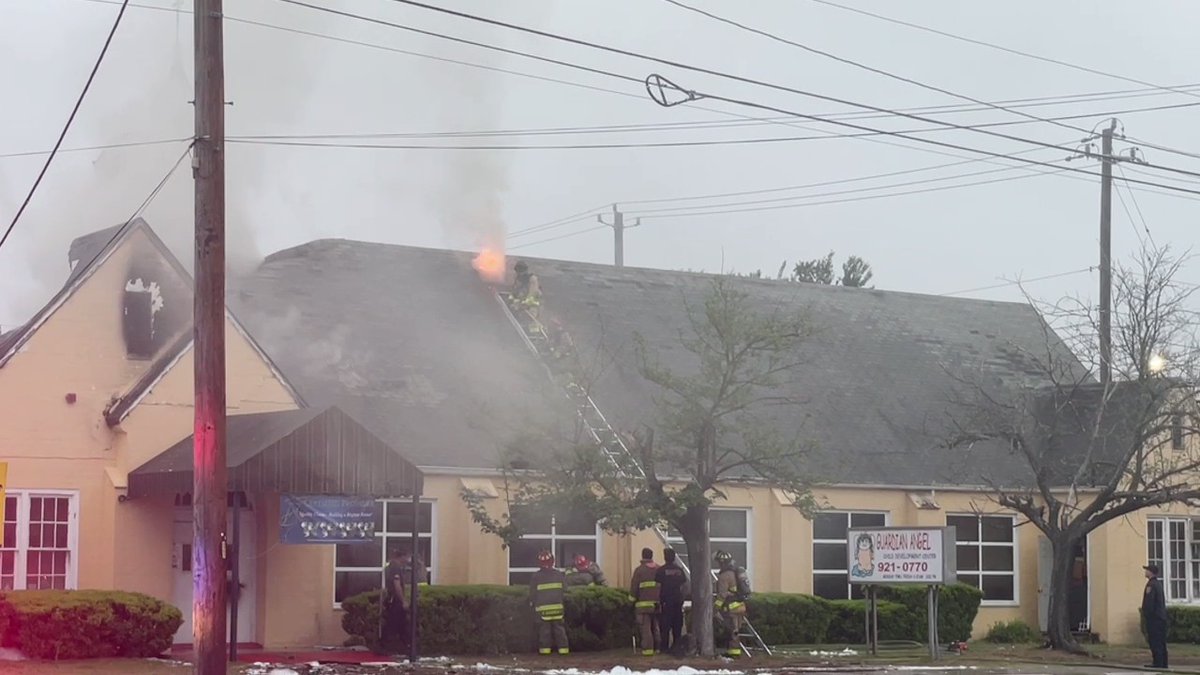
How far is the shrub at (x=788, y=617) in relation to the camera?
2903cm

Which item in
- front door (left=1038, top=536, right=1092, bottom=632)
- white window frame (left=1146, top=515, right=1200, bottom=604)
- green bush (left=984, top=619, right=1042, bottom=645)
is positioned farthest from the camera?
white window frame (left=1146, top=515, right=1200, bottom=604)

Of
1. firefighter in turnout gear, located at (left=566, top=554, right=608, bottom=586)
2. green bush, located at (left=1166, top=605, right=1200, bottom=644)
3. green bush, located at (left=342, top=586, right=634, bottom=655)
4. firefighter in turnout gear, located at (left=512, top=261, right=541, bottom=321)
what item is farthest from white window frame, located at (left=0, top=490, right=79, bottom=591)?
green bush, located at (left=1166, top=605, right=1200, bottom=644)

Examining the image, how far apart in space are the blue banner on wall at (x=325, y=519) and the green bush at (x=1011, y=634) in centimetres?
1490

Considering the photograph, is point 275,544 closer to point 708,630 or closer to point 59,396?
point 59,396

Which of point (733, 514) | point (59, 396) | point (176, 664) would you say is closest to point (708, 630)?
point (733, 514)

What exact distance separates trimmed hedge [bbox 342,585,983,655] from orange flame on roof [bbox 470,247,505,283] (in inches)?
357

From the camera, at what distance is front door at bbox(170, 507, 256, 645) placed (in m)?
25.1

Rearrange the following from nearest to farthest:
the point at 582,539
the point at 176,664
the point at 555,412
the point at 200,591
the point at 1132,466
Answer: the point at 200,591
the point at 176,664
the point at 555,412
the point at 582,539
the point at 1132,466

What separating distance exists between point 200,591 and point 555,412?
1111cm

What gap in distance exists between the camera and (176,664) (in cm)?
2136

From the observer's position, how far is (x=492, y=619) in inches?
1016

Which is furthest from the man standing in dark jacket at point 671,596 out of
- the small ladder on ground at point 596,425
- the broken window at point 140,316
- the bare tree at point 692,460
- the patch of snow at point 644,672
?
the broken window at point 140,316

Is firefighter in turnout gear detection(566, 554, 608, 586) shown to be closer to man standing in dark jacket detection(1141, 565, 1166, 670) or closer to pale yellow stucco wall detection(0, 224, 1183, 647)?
pale yellow stucco wall detection(0, 224, 1183, 647)

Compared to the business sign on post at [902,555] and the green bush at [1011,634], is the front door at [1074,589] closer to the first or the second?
the green bush at [1011,634]
